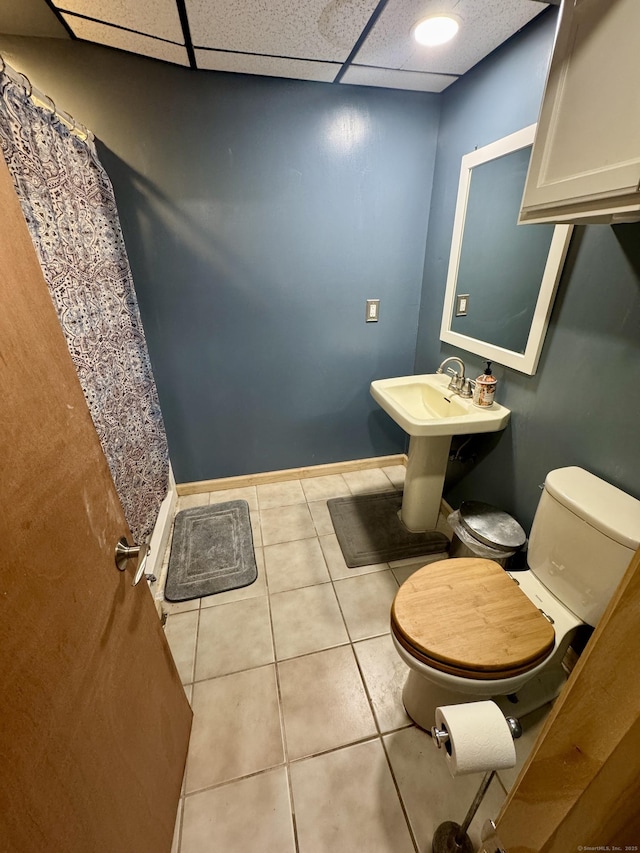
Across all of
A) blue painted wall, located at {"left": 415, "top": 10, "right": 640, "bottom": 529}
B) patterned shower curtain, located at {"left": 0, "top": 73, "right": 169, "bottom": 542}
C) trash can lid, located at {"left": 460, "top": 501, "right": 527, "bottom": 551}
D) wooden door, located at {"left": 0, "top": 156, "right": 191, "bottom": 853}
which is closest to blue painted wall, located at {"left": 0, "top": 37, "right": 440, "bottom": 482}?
patterned shower curtain, located at {"left": 0, "top": 73, "right": 169, "bottom": 542}

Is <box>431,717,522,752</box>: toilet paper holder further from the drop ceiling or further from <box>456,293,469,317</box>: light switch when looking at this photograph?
the drop ceiling

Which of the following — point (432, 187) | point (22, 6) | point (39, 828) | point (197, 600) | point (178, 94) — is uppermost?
point (22, 6)

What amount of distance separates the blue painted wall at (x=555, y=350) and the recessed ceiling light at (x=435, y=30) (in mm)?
261

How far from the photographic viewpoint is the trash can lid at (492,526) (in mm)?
1358

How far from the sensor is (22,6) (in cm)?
118

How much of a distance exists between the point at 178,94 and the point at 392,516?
2447mm

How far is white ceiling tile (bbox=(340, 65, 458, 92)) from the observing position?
1550 millimetres

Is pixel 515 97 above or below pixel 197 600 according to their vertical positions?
above

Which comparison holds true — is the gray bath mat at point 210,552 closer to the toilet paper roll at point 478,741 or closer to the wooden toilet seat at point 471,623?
the wooden toilet seat at point 471,623

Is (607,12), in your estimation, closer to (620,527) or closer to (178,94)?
(620,527)

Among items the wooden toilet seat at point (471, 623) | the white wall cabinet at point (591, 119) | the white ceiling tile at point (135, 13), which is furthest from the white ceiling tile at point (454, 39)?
the wooden toilet seat at point (471, 623)

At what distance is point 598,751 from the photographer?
35 centimetres

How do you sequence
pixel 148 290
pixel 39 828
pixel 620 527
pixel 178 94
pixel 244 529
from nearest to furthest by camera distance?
pixel 39 828 → pixel 620 527 → pixel 178 94 → pixel 148 290 → pixel 244 529

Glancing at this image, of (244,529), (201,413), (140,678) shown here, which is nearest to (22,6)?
(201,413)
